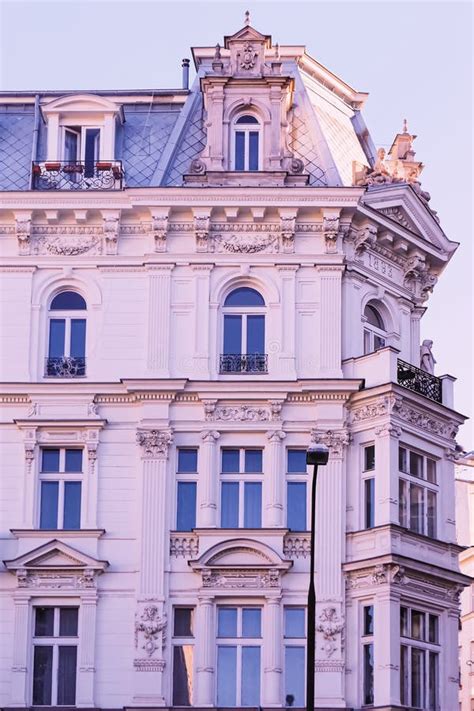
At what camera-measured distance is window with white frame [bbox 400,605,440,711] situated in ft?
158

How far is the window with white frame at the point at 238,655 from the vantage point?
157ft

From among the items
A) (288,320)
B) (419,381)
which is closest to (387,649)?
(419,381)

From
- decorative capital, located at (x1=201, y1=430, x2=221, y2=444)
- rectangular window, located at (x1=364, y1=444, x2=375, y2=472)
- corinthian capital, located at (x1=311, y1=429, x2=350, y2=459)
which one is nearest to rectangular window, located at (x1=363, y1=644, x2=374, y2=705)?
rectangular window, located at (x1=364, y1=444, x2=375, y2=472)

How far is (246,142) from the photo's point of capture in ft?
172

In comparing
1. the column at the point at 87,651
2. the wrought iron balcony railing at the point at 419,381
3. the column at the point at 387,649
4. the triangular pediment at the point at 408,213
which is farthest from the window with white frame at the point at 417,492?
the column at the point at 87,651

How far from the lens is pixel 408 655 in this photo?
159 feet

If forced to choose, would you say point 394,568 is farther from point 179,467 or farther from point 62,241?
point 62,241

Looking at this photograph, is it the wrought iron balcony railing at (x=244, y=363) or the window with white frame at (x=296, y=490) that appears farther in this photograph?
the wrought iron balcony railing at (x=244, y=363)

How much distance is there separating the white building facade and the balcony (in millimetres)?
51

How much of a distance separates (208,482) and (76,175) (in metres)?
10.3

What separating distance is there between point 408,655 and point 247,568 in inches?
200

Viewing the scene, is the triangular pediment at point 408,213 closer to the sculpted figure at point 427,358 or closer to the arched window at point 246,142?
→ the sculpted figure at point 427,358

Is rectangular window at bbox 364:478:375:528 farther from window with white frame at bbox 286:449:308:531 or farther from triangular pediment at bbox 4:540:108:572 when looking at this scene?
triangular pediment at bbox 4:540:108:572

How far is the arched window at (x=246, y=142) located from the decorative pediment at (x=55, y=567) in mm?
12411
